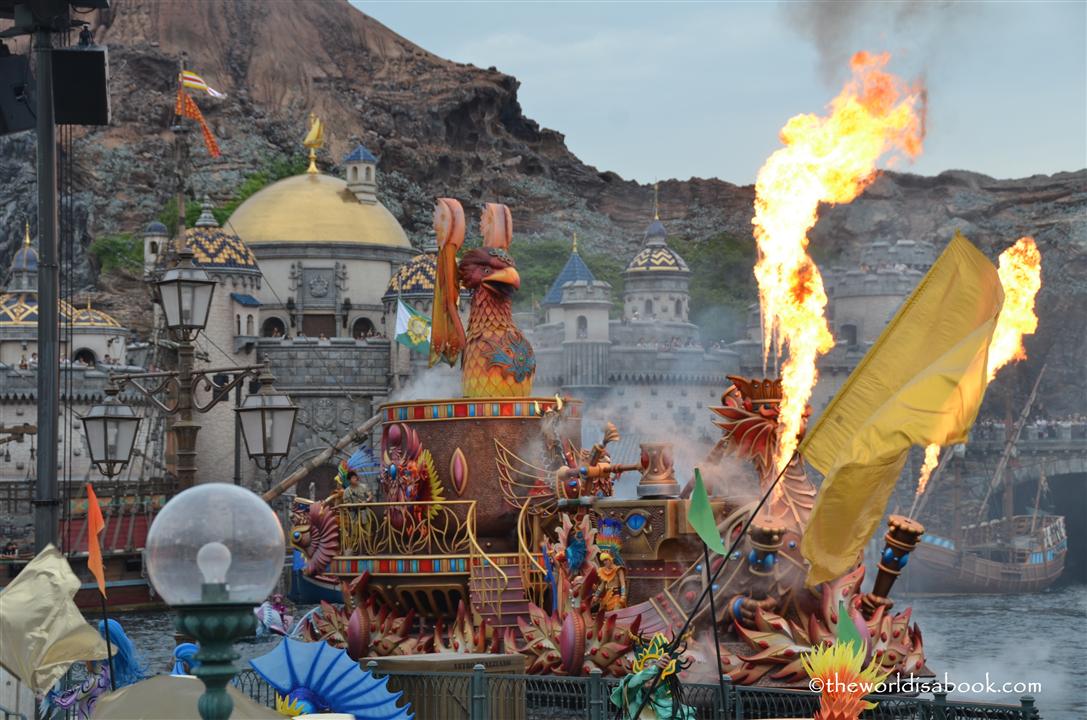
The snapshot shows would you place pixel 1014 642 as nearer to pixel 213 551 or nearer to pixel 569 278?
pixel 569 278

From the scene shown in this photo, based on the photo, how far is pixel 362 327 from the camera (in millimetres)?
80062

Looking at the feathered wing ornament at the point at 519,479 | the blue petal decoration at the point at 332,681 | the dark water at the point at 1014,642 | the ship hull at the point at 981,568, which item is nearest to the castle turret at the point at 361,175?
the ship hull at the point at 981,568

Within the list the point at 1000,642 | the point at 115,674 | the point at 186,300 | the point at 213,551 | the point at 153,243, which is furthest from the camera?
the point at 153,243

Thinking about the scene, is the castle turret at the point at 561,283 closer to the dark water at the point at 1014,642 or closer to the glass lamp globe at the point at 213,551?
the dark water at the point at 1014,642

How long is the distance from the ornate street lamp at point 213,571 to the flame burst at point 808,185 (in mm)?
11911

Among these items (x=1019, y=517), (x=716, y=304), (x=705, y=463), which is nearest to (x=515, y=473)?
(x=705, y=463)

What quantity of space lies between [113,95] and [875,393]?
119020 mm

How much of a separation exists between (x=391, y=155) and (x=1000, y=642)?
284ft

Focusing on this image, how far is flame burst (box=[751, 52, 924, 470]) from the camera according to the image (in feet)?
60.6

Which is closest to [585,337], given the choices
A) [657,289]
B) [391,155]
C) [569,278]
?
[569,278]

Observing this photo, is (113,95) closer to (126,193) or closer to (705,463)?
(126,193)

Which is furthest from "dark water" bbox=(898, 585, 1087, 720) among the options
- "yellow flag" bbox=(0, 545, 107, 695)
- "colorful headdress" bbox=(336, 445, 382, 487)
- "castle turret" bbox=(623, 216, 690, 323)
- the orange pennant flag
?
"castle turret" bbox=(623, 216, 690, 323)

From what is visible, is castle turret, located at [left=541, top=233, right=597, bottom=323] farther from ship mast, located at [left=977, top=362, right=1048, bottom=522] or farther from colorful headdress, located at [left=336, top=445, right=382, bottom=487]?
colorful headdress, located at [left=336, top=445, right=382, bottom=487]

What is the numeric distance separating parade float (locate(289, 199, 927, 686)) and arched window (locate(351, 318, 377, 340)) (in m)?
56.0
